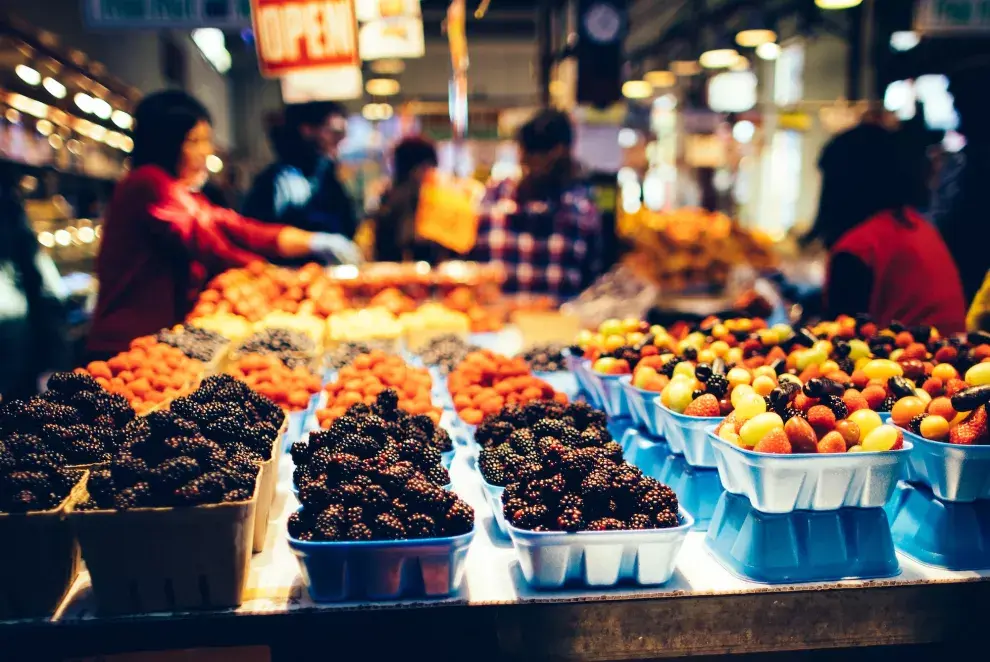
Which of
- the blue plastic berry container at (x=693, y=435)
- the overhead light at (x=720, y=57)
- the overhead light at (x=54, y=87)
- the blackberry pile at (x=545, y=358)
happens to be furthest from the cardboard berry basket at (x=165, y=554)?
the overhead light at (x=720, y=57)

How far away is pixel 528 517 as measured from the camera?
1.58m

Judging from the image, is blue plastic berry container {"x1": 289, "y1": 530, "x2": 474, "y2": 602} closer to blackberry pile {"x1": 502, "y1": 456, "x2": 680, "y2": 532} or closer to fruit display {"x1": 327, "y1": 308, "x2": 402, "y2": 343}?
blackberry pile {"x1": 502, "y1": 456, "x2": 680, "y2": 532}

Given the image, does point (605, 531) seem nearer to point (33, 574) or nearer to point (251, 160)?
point (33, 574)

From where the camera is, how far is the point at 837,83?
1560 cm

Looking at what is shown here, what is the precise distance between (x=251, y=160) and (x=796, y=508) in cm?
1816

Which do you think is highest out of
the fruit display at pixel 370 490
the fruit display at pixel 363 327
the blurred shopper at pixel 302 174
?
the blurred shopper at pixel 302 174

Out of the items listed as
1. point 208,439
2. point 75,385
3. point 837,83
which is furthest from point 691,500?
point 837,83

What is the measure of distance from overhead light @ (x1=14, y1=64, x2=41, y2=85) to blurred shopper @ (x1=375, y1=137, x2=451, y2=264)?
2.72 metres

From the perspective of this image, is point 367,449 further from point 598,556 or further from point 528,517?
point 598,556

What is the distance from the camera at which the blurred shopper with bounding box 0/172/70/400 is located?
11.0ft

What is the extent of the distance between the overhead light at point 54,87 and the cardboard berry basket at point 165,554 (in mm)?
5736

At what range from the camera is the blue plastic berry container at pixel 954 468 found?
1.66 metres

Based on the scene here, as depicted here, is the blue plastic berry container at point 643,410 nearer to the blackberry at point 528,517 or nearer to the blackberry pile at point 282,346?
the blackberry at point 528,517

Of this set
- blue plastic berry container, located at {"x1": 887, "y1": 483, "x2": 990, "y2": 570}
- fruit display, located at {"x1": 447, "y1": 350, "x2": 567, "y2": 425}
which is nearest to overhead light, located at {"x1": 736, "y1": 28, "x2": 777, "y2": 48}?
fruit display, located at {"x1": 447, "y1": 350, "x2": 567, "y2": 425}
